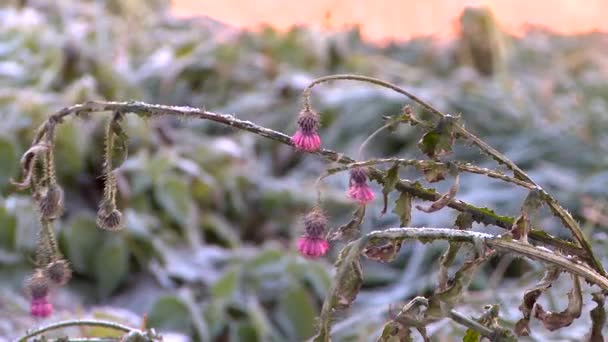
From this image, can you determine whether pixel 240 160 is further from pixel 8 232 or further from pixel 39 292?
pixel 39 292

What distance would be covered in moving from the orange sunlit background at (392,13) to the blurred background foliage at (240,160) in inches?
12.3

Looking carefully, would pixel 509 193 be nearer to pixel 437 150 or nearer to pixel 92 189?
pixel 92 189

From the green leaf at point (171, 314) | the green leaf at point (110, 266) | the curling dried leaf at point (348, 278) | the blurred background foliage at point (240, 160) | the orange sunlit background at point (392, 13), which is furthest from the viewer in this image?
the orange sunlit background at point (392, 13)

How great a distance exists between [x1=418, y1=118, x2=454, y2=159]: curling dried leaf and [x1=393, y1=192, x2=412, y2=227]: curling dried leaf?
0.15 ft

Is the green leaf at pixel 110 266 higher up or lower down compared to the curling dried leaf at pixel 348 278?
higher up

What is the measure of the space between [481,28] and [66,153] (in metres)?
2.16

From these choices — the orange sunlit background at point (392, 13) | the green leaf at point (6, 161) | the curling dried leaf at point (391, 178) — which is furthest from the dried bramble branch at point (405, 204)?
the orange sunlit background at point (392, 13)

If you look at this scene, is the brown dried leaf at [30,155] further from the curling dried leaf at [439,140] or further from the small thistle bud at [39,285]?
the curling dried leaf at [439,140]

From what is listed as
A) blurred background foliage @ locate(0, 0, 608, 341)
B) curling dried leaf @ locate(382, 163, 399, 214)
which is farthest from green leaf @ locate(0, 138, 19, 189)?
curling dried leaf @ locate(382, 163, 399, 214)

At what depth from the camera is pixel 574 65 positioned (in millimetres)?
4219

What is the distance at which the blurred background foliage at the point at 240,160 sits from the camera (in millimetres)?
2254

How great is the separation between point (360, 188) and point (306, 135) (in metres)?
0.06

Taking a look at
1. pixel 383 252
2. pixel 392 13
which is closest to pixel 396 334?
pixel 383 252

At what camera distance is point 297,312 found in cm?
228
